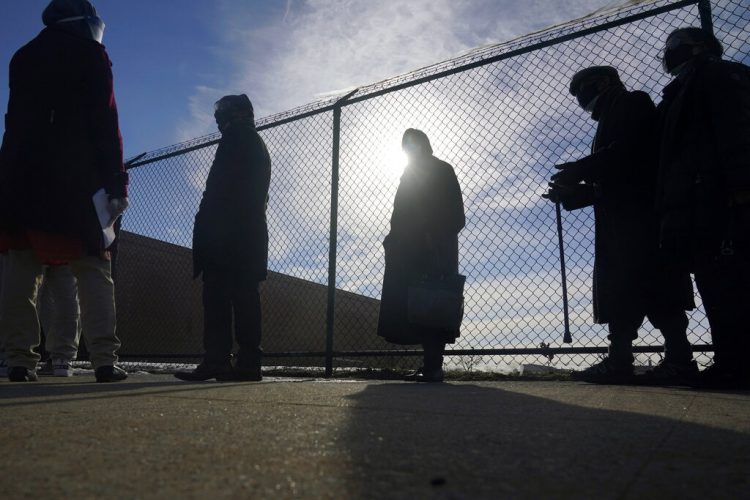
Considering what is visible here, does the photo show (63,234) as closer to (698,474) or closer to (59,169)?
(59,169)

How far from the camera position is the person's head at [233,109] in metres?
3.81

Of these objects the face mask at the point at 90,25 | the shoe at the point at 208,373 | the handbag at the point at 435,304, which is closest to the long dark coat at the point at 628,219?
the handbag at the point at 435,304

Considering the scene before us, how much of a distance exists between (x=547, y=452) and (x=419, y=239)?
2742mm

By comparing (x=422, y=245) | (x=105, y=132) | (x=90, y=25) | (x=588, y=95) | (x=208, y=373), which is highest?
(x=90, y=25)

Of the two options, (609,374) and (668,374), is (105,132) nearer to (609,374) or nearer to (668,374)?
(609,374)

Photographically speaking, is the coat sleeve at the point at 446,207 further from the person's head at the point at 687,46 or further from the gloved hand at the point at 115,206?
the gloved hand at the point at 115,206

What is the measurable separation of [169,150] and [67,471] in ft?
20.2

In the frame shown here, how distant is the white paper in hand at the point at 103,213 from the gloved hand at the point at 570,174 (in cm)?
238

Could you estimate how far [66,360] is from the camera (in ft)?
12.0

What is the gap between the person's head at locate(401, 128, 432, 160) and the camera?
395 cm

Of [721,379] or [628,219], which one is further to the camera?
[628,219]

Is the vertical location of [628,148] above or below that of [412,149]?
below

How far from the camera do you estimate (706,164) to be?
2609 mm

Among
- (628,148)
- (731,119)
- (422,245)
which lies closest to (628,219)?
(628,148)
